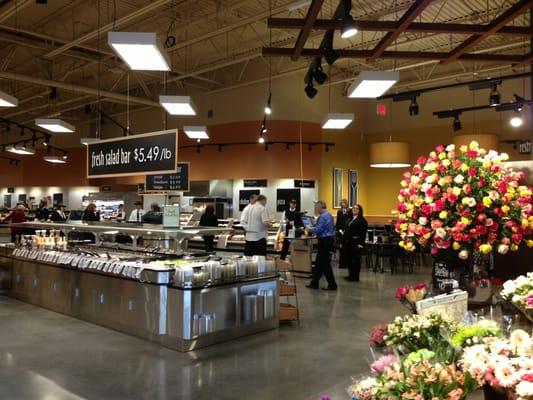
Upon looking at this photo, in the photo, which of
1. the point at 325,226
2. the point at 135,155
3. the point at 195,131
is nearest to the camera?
the point at 135,155

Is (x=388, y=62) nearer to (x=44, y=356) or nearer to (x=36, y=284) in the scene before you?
(x=36, y=284)

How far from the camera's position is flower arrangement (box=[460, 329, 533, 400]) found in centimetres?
120

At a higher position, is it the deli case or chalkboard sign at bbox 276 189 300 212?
chalkboard sign at bbox 276 189 300 212

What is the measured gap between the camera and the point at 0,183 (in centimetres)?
2342

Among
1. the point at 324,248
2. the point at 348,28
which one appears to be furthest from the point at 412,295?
the point at 324,248

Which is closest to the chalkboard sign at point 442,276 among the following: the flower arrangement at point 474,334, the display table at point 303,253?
the flower arrangement at point 474,334

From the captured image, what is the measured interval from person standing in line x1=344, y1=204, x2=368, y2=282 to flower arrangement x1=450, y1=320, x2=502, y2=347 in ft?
27.5

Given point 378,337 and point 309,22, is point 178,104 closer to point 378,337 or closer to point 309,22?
point 309,22

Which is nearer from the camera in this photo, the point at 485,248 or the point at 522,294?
the point at 522,294

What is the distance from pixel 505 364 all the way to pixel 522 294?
0.73m

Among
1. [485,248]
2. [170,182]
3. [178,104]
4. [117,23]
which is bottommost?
[485,248]

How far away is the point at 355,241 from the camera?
1015 centimetres

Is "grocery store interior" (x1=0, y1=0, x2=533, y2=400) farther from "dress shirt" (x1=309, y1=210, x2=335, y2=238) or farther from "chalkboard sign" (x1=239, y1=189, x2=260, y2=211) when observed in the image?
"chalkboard sign" (x1=239, y1=189, x2=260, y2=211)

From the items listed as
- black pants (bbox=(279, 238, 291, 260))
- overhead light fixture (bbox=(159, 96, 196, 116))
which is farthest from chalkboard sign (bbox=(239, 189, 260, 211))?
overhead light fixture (bbox=(159, 96, 196, 116))
